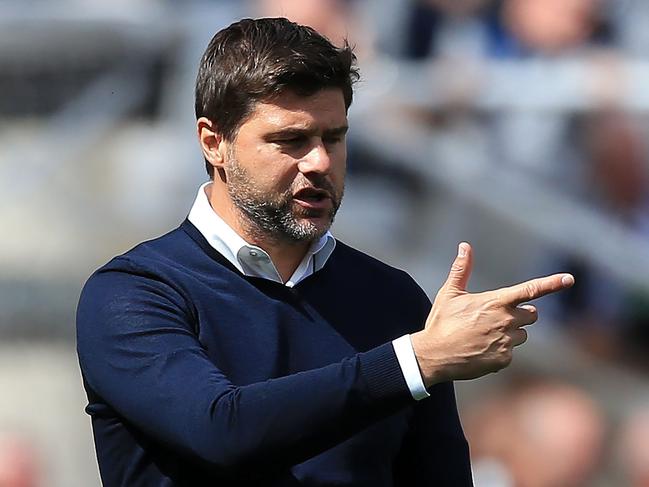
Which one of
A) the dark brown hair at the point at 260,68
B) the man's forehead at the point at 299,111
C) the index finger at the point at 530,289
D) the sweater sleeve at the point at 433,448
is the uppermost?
the dark brown hair at the point at 260,68

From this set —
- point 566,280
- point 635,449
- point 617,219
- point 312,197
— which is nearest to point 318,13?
point 617,219

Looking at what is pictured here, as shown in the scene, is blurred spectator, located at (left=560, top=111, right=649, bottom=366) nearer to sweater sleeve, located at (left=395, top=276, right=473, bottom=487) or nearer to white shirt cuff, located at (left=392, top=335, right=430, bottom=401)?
sweater sleeve, located at (left=395, top=276, right=473, bottom=487)

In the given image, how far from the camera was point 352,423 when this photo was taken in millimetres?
1562

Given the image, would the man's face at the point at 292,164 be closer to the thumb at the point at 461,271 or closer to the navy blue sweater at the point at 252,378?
the navy blue sweater at the point at 252,378

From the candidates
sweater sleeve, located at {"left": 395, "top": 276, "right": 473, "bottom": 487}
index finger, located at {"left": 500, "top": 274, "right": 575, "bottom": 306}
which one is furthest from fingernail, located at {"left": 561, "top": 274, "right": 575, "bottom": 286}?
sweater sleeve, located at {"left": 395, "top": 276, "right": 473, "bottom": 487}

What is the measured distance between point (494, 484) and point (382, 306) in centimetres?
200

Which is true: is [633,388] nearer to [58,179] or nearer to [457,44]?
[457,44]

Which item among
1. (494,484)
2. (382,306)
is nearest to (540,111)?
(494,484)

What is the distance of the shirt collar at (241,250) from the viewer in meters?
1.84

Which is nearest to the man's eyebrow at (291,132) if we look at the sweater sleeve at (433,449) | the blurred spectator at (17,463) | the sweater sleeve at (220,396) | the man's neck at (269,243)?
the man's neck at (269,243)

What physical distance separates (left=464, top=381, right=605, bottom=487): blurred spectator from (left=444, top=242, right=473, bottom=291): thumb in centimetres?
226

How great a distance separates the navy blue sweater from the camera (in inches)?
61.6

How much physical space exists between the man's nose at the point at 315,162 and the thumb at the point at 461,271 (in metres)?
0.25

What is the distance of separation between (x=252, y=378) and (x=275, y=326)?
0.08 m
